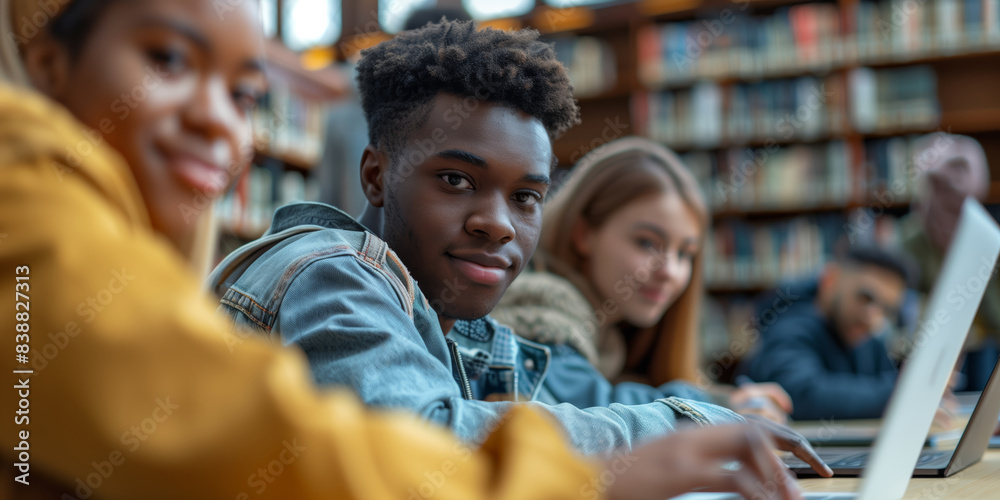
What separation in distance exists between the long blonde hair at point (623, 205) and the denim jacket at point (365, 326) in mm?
960

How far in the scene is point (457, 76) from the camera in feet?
2.43

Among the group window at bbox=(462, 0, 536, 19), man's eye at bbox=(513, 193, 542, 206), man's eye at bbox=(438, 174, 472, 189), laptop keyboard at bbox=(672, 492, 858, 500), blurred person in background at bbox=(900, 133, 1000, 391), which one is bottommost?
blurred person in background at bbox=(900, 133, 1000, 391)

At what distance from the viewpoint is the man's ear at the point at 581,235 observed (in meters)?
1.75

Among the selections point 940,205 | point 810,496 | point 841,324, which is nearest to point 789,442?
point 810,496

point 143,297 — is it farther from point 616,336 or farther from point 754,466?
point 616,336

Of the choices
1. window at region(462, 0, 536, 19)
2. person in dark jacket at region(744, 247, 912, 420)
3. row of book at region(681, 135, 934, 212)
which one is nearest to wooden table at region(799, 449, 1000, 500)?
person in dark jacket at region(744, 247, 912, 420)

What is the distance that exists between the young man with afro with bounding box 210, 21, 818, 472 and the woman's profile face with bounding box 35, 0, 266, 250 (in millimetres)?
113

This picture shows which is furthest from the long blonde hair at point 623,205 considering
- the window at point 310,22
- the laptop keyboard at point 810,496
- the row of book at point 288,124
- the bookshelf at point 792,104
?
the window at point 310,22

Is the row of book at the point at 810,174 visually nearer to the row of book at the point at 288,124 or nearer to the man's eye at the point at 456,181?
the row of book at the point at 288,124

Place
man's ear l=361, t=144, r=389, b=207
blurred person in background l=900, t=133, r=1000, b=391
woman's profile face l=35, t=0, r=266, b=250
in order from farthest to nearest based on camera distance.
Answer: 1. blurred person in background l=900, t=133, r=1000, b=391
2. man's ear l=361, t=144, r=389, b=207
3. woman's profile face l=35, t=0, r=266, b=250

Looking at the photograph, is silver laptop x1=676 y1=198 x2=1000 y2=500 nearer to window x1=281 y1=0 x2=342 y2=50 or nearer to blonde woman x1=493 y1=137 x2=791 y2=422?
blonde woman x1=493 y1=137 x2=791 y2=422

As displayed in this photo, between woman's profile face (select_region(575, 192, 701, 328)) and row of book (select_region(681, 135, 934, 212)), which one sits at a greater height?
woman's profile face (select_region(575, 192, 701, 328))

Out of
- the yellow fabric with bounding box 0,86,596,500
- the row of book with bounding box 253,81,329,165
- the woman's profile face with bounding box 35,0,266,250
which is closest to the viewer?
the yellow fabric with bounding box 0,86,596,500

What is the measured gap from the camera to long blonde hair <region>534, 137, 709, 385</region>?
1723 millimetres
